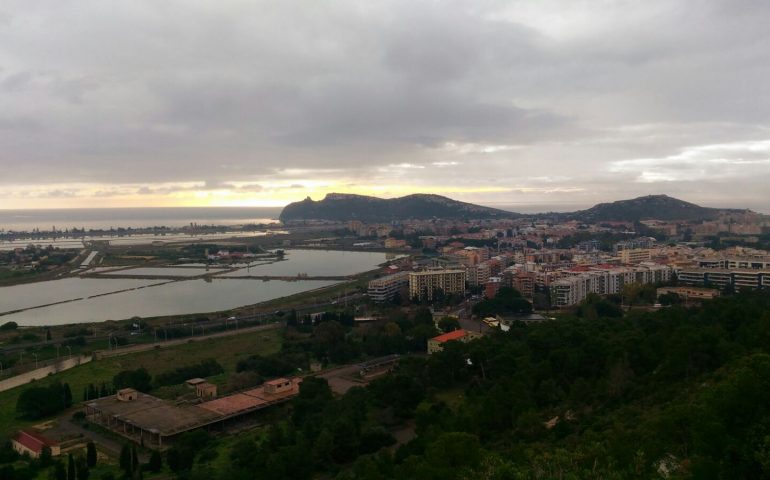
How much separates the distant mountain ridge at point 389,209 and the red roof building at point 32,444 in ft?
197

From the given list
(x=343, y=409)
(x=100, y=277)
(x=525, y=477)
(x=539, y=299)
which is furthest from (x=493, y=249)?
(x=525, y=477)

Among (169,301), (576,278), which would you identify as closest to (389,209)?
(169,301)

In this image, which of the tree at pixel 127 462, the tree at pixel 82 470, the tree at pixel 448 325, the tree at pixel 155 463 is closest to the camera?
the tree at pixel 82 470

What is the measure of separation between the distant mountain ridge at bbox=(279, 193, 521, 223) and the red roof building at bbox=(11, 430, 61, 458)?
60.1 meters

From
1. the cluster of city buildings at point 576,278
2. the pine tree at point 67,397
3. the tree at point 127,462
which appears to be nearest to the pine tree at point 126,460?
the tree at point 127,462

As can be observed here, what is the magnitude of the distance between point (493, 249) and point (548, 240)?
5.10m

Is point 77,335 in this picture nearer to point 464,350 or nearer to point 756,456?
point 464,350

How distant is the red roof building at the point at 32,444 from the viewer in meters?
7.38

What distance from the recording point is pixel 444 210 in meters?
69.4

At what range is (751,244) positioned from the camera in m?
30.5

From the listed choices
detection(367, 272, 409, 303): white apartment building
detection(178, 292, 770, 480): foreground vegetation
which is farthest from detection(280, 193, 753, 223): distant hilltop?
detection(178, 292, 770, 480): foreground vegetation

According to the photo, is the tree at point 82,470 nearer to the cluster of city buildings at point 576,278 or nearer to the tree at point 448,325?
the tree at point 448,325

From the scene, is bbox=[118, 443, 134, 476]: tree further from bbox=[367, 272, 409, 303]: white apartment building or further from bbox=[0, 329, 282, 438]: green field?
bbox=[367, 272, 409, 303]: white apartment building

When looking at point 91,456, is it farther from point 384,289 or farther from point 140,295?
point 140,295
